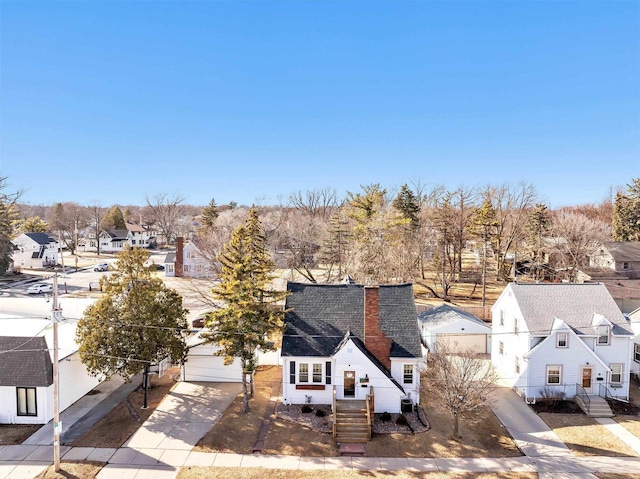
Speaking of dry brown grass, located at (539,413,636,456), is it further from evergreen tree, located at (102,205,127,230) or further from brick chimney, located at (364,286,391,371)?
evergreen tree, located at (102,205,127,230)

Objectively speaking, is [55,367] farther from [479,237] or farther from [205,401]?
[479,237]

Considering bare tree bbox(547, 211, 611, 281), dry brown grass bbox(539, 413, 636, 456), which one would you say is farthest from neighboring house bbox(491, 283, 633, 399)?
bare tree bbox(547, 211, 611, 281)

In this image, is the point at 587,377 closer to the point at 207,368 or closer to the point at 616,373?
the point at 616,373

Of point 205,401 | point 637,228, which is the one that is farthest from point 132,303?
point 637,228

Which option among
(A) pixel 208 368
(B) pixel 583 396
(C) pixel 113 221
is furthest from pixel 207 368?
(C) pixel 113 221

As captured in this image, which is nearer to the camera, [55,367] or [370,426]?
[55,367]
